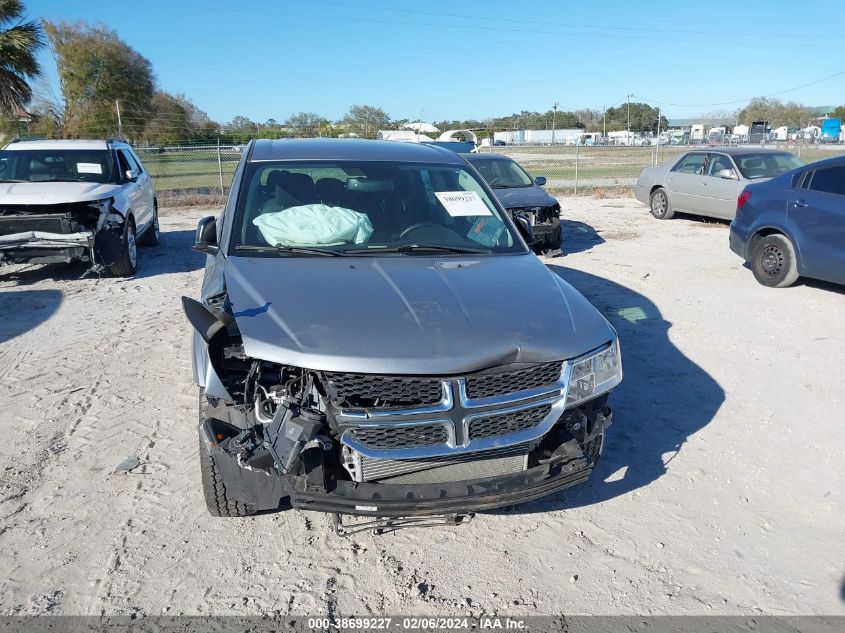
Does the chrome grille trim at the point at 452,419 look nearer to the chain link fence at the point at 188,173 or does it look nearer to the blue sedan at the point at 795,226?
the blue sedan at the point at 795,226

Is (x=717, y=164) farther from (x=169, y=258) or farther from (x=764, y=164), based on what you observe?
(x=169, y=258)

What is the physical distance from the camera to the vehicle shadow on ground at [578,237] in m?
11.3

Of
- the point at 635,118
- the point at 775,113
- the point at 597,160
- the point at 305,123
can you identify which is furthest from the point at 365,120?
the point at 775,113

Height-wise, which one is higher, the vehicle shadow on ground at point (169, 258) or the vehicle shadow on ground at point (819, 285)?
the vehicle shadow on ground at point (169, 258)

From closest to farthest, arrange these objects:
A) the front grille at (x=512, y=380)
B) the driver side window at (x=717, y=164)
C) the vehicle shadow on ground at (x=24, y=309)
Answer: the front grille at (x=512, y=380) → the vehicle shadow on ground at (x=24, y=309) → the driver side window at (x=717, y=164)

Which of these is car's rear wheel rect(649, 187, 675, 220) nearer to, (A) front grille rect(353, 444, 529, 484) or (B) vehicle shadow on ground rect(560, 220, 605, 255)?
(B) vehicle shadow on ground rect(560, 220, 605, 255)

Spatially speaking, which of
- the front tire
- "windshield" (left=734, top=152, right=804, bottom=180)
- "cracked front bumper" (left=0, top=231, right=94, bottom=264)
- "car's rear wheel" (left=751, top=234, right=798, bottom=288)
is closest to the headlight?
"car's rear wheel" (left=751, top=234, right=798, bottom=288)

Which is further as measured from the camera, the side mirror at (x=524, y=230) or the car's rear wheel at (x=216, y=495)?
the side mirror at (x=524, y=230)

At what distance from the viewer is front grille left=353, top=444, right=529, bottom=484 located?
2828mm

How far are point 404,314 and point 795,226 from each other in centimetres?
673

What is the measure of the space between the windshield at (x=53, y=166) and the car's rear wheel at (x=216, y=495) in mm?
7421

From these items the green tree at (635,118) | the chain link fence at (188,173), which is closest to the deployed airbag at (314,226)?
the chain link fence at (188,173)

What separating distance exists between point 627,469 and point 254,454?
2.32 metres

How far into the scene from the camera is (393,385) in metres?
2.79
